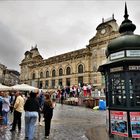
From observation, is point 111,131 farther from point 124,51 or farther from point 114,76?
point 124,51

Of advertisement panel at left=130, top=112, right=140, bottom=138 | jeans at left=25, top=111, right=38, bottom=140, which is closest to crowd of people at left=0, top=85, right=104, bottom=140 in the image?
jeans at left=25, top=111, right=38, bottom=140

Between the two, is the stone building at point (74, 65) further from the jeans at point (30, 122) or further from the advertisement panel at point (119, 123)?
the advertisement panel at point (119, 123)

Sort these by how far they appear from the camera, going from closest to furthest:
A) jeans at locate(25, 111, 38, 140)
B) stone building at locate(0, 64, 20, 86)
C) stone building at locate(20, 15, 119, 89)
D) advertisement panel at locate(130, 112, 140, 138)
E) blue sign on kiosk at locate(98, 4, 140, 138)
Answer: advertisement panel at locate(130, 112, 140, 138), blue sign on kiosk at locate(98, 4, 140, 138), jeans at locate(25, 111, 38, 140), stone building at locate(20, 15, 119, 89), stone building at locate(0, 64, 20, 86)

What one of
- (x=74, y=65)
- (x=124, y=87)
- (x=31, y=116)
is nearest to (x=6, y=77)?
(x=74, y=65)

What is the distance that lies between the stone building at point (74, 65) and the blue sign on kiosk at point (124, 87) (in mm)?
37831

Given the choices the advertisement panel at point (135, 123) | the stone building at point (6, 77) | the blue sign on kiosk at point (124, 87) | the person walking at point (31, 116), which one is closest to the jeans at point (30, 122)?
the person walking at point (31, 116)

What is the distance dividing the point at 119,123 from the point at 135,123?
55cm

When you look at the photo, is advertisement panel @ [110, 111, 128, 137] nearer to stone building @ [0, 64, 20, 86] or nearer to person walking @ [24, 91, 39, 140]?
person walking @ [24, 91, 39, 140]

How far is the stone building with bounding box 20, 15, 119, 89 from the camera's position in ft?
158

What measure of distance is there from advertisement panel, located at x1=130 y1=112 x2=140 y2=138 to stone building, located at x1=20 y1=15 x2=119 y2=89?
1518 inches

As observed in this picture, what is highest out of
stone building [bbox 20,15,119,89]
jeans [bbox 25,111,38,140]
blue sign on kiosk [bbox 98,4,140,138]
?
stone building [bbox 20,15,119,89]

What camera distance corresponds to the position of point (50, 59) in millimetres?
63125

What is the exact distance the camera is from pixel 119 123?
25.4 feet

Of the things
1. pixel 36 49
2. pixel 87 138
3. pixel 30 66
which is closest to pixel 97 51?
pixel 30 66
